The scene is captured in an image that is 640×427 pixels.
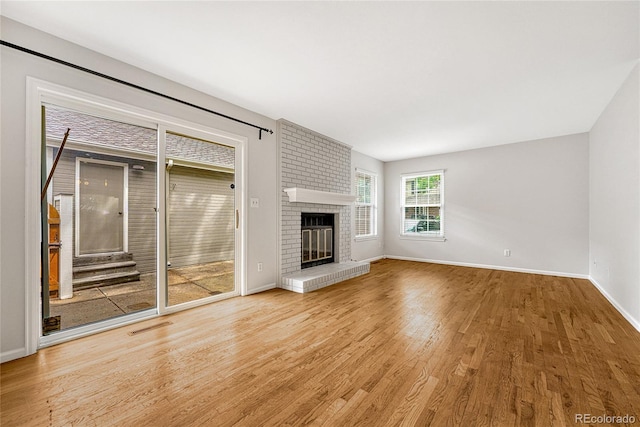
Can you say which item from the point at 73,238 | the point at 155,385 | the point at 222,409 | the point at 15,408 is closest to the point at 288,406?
the point at 222,409

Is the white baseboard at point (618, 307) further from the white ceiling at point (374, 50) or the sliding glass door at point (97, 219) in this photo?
the sliding glass door at point (97, 219)

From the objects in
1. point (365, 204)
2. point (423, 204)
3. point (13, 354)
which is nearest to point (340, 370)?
point (13, 354)

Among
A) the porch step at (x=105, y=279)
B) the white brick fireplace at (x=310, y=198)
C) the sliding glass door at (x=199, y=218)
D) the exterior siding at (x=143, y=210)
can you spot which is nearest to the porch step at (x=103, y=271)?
the porch step at (x=105, y=279)

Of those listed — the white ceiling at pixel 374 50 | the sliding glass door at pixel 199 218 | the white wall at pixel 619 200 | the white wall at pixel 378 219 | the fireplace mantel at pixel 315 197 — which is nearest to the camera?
the white ceiling at pixel 374 50

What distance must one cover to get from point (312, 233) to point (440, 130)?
113 inches

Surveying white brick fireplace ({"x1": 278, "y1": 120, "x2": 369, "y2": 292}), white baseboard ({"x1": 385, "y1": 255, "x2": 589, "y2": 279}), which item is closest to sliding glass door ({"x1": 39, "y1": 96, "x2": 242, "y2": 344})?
white brick fireplace ({"x1": 278, "y1": 120, "x2": 369, "y2": 292})

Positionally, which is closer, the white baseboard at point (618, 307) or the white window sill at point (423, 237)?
the white baseboard at point (618, 307)

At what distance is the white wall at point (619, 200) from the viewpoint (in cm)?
260

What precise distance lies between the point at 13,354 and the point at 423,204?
6.67 m

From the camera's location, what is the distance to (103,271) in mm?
2881

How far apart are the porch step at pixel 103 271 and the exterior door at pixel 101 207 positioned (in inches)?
3.6

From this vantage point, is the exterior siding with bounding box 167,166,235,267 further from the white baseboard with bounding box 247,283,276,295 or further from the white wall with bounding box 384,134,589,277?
the white wall with bounding box 384,134,589,277

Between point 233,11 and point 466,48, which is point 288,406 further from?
point 466,48

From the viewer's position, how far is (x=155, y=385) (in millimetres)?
1666
